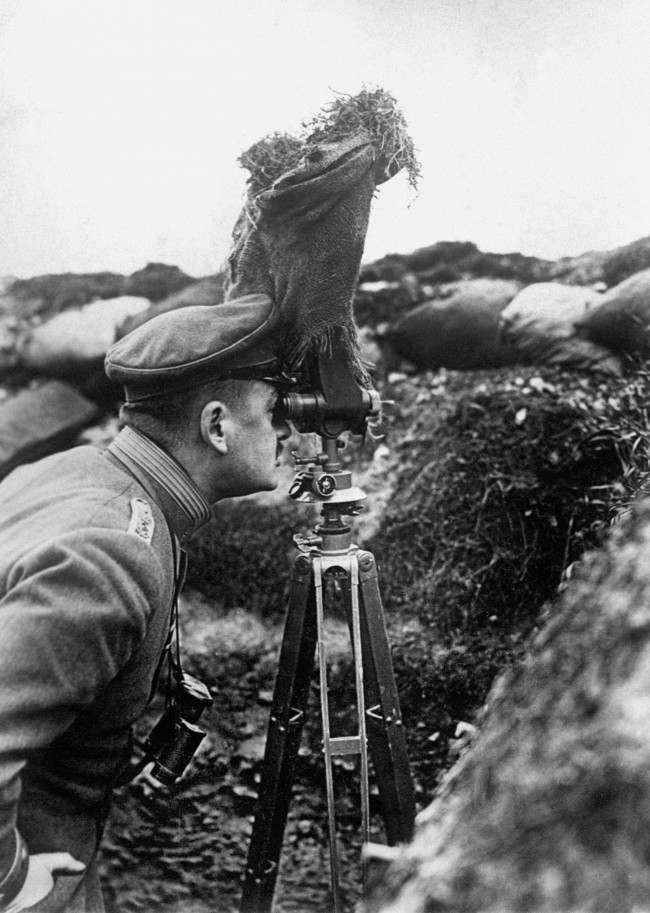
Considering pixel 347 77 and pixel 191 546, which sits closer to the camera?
pixel 347 77

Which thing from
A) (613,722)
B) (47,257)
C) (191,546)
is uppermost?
(47,257)

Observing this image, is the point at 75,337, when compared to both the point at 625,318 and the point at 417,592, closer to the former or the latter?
the point at 417,592

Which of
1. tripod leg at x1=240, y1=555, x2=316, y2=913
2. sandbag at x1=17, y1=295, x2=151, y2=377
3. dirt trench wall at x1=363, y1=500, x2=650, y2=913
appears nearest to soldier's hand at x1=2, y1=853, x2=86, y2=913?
tripod leg at x1=240, y1=555, x2=316, y2=913

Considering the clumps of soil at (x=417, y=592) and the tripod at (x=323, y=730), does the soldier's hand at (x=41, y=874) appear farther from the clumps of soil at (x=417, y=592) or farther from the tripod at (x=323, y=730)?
the clumps of soil at (x=417, y=592)

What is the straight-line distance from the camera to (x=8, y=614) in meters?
1.26

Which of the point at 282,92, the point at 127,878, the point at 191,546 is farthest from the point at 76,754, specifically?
the point at 282,92

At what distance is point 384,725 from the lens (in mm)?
1796

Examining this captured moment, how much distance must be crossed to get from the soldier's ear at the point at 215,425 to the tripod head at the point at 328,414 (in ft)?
0.53

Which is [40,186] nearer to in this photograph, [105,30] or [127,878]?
[105,30]

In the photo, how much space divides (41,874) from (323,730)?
2.16ft

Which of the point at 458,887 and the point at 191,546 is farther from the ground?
the point at 458,887

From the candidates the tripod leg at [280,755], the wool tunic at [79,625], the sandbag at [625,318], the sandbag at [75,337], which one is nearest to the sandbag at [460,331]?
the sandbag at [625,318]

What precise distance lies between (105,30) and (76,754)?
2134 millimetres

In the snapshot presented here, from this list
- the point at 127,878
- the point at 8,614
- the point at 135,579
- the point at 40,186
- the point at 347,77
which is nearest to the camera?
the point at 8,614
